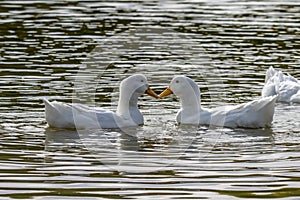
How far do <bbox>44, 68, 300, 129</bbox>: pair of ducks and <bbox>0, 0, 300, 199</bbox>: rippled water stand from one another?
192mm

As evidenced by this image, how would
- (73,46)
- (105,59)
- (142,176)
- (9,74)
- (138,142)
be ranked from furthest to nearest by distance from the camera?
1. (73,46)
2. (105,59)
3. (9,74)
4. (138,142)
5. (142,176)

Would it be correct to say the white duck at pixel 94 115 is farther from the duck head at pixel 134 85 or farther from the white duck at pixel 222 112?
the white duck at pixel 222 112

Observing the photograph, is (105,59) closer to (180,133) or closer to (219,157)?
(180,133)

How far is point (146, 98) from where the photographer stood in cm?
1673

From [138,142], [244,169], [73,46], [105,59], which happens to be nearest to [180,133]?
[138,142]

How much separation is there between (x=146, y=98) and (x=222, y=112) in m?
2.45

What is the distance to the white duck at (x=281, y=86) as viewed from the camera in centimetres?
1667

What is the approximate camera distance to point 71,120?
1404 centimetres

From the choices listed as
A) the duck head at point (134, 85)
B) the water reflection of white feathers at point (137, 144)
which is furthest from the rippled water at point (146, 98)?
the duck head at point (134, 85)

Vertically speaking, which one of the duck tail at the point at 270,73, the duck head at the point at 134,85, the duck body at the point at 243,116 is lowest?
the duck body at the point at 243,116

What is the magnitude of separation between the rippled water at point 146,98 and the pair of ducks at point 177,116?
0.63 feet

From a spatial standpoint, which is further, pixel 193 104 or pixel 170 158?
pixel 193 104

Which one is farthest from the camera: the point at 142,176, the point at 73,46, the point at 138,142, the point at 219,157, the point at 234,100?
the point at 73,46

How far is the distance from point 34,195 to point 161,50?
10.7 m
